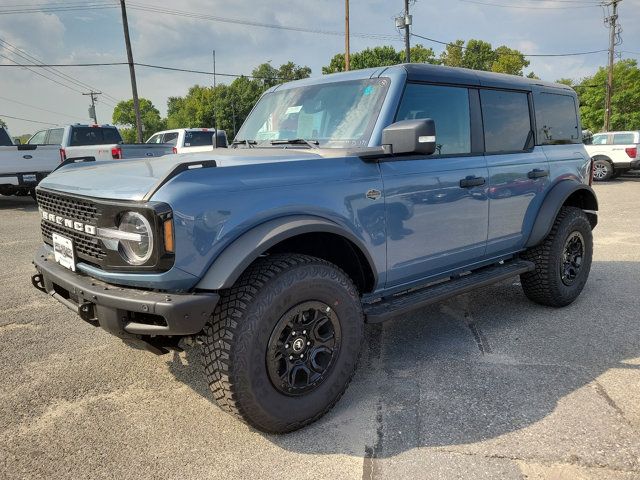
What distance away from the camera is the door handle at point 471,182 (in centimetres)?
330

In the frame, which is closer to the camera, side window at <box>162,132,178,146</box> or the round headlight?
the round headlight

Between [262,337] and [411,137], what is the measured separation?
51.8 inches

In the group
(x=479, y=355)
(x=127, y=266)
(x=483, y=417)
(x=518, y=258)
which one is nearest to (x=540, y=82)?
(x=518, y=258)

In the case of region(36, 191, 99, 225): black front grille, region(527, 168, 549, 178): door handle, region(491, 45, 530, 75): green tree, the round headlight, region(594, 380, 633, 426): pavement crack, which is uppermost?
region(491, 45, 530, 75): green tree

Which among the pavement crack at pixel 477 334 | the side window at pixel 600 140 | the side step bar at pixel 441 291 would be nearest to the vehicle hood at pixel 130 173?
the side step bar at pixel 441 291

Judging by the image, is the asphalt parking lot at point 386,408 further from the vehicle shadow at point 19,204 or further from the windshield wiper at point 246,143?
the vehicle shadow at point 19,204

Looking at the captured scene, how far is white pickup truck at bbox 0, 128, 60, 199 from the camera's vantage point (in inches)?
404

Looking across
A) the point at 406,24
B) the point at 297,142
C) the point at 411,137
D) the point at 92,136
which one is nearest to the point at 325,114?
the point at 297,142

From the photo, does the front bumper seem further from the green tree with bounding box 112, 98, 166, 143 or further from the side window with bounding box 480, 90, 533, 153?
the green tree with bounding box 112, 98, 166, 143

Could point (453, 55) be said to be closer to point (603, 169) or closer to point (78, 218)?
point (603, 169)

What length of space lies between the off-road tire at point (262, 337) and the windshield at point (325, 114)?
95 centimetres

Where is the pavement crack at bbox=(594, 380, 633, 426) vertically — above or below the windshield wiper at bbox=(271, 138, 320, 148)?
below

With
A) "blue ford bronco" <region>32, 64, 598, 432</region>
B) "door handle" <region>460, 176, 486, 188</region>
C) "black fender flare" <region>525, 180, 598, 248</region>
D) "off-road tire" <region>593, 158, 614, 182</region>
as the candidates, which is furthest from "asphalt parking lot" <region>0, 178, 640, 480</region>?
"off-road tire" <region>593, 158, 614, 182</region>

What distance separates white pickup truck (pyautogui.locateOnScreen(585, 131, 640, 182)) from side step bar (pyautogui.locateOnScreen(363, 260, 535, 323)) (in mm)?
15627
